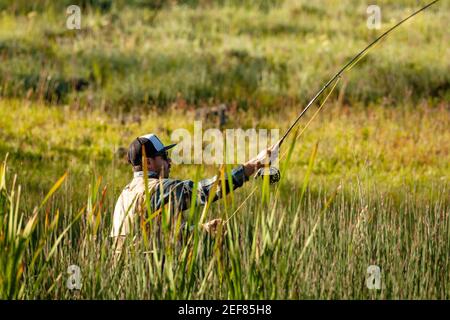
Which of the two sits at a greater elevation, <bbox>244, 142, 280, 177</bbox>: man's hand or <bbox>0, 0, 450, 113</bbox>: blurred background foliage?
<bbox>0, 0, 450, 113</bbox>: blurred background foliage

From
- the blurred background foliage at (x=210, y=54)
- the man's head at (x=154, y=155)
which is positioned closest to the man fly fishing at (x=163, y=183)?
the man's head at (x=154, y=155)

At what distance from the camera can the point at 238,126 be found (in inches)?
485

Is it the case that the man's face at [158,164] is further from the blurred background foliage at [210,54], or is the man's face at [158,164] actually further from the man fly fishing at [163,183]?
the blurred background foliage at [210,54]

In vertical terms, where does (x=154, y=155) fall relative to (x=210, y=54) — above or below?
below

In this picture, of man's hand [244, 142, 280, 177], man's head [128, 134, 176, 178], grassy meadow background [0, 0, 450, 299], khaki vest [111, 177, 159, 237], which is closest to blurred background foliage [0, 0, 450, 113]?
grassy meadow background [0, 0, 450, 299]

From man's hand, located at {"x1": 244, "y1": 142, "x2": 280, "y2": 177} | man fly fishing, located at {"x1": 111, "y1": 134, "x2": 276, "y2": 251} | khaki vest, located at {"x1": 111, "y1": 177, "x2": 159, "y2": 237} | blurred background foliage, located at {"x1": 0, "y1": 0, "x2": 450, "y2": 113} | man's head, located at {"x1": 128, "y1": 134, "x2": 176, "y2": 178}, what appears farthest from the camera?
blurred background foliage, located at {"x1": 0, "y1": 0, "x2": 450, "y2": 113}

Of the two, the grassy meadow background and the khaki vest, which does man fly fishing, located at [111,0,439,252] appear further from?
the grassy meadow background

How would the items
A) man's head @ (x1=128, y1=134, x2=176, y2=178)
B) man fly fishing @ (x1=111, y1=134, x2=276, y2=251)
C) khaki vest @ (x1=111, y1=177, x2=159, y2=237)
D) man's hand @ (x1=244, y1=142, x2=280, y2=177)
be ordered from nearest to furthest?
man's hand @ (x1=244, y1=142, x2=280, y2=177) < man fly fishing @ (x1=111, y1=134, x2=276, y2=251) < khaki vest @ (x1=111, y1=177, x2=159, y2=237) < man's head @ (x1=128, y1=134, x2=176, y2=178)

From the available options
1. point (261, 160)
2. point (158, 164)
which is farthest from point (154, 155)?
point (261, 160)

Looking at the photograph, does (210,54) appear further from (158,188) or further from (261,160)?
(261,160)

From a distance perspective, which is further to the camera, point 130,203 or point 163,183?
point 130,203

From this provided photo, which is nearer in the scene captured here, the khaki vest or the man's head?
Answer: the khaki vest

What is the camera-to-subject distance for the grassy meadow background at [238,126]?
560 centimetres

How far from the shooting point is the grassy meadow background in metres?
5.60
